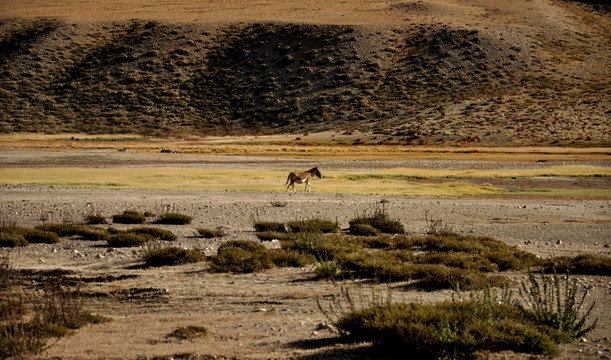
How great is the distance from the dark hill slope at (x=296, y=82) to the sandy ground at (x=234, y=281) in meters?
57.6

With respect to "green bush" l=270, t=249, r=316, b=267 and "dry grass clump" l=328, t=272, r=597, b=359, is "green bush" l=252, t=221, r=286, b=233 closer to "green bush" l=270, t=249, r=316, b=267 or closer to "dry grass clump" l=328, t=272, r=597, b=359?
Answer: "green bush" l=270, t=249, r=316, b=267

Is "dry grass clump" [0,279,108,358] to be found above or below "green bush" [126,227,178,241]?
above

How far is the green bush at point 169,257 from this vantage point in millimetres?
14992

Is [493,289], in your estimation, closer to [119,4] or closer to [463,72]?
[463,72]

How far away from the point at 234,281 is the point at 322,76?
321 feet

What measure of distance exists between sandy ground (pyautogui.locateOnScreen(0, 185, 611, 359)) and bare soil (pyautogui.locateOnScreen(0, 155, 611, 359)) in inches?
1.1

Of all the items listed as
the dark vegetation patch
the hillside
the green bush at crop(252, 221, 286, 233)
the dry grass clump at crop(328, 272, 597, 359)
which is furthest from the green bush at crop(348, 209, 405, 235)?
the hillside

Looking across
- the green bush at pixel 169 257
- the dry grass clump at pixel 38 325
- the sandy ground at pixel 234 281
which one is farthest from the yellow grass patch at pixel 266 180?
the dry grass clump at pixel 38 325

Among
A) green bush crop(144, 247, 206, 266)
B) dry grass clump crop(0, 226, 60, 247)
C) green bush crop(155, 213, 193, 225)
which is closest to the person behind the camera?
green bush crop(144, 247, 206, 266)

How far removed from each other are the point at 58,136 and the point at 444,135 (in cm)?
5390

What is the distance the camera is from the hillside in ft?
302

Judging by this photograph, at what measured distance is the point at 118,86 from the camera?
4358 inches

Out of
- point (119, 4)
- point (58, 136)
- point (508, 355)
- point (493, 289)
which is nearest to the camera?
point (508, 355)

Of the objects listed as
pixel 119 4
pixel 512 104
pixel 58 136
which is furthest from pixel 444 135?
pixel 119 4
